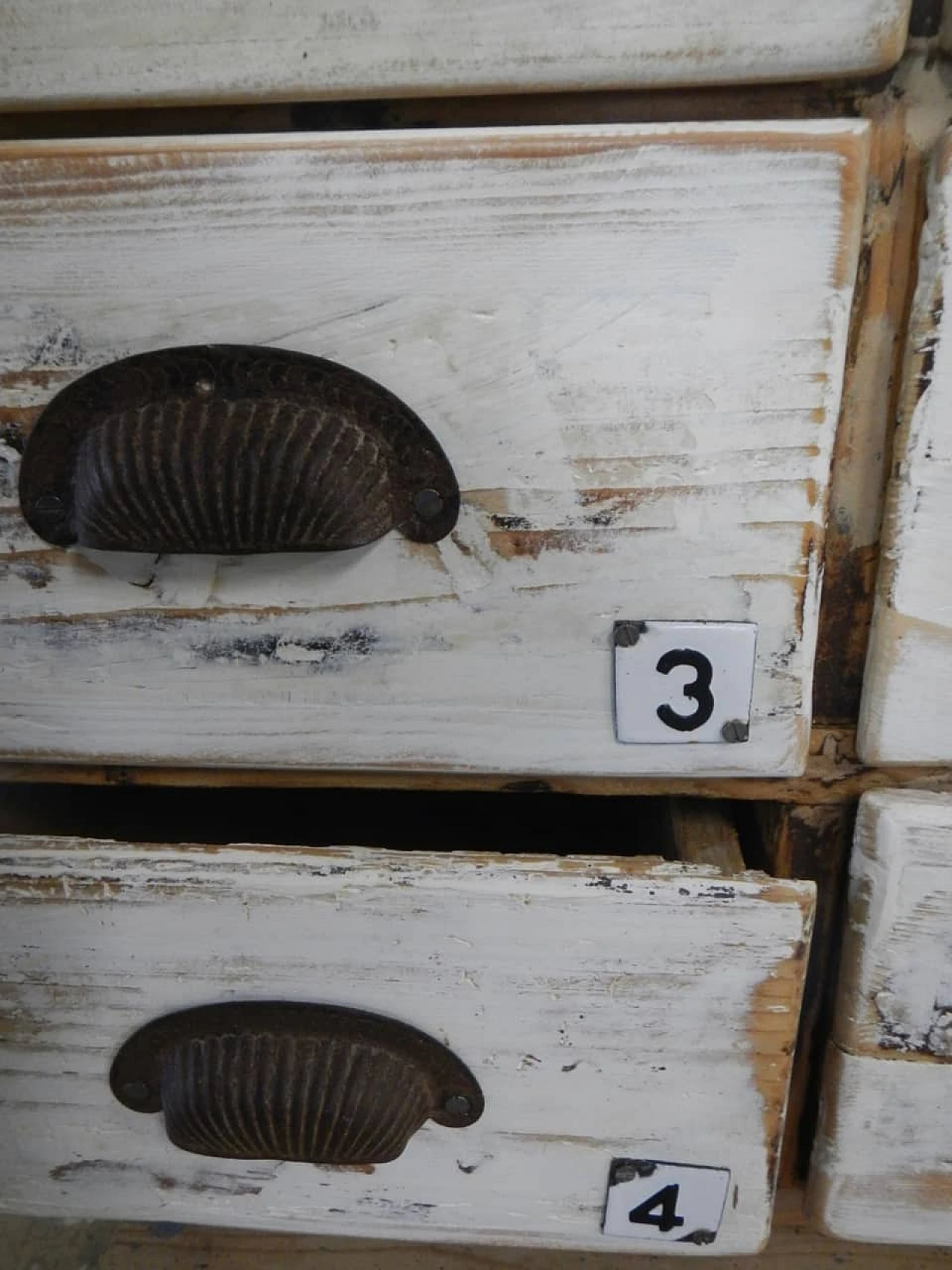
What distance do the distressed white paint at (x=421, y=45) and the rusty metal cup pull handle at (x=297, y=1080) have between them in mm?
330

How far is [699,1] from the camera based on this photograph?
0.24 metres

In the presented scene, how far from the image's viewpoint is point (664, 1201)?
40 centimetres

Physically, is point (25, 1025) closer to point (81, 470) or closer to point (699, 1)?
point (81, 470)

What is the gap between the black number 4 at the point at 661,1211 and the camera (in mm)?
395

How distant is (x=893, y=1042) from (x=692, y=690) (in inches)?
7.3

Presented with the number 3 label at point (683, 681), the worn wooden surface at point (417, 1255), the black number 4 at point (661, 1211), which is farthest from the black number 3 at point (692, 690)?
the worn wooden surface at point (417, 1255)

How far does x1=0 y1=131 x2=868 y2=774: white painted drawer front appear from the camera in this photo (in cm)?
26

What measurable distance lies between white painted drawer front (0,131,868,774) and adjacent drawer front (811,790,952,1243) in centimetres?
6

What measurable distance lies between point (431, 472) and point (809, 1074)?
0.35 meters

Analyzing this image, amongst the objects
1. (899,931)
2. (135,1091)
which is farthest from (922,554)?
(135,1091)

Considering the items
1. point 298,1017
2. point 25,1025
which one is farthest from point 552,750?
point 25,1025

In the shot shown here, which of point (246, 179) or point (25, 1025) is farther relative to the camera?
point (25, 1025)

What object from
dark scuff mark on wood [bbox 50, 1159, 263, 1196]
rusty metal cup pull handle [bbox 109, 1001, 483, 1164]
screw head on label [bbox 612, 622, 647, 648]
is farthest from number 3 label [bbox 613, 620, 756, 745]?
dark scuff mark on wood [bbox 50, 1159, 263, 1196]

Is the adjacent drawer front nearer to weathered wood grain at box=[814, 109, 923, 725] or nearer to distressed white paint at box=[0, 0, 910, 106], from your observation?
weathered wood grain at box=[814, 109, 923, 725]
